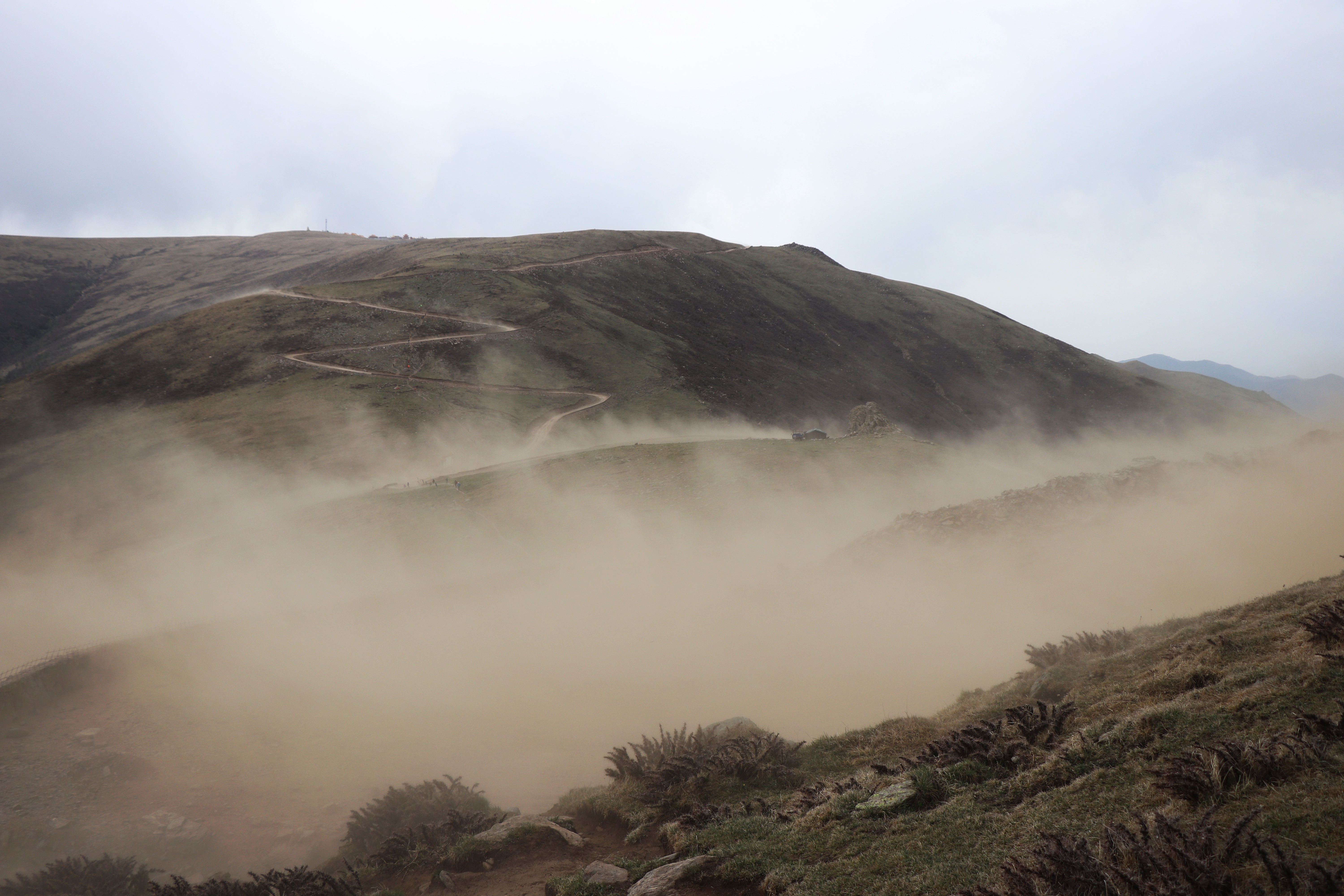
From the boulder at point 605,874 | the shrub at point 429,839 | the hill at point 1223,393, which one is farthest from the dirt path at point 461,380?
the hill at point 1223,393

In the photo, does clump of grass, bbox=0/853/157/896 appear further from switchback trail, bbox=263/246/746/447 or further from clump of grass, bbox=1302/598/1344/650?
switchback trail, bbox=263/246/746/447

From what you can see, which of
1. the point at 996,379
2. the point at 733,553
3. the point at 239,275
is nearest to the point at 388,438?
the point at 733,553

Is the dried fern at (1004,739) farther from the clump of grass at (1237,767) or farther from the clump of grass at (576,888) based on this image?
the clump of grass at (576,888)

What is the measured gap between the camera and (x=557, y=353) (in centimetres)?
7006

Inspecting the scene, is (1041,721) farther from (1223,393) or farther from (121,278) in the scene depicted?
(121,278)

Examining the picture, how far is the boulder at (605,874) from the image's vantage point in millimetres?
8242

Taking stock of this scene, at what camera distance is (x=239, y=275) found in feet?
475

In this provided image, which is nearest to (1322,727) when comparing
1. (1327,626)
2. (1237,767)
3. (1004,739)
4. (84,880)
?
(1237,767)

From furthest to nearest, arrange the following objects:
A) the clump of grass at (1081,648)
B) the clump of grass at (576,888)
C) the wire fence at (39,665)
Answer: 1. the wire fence at (39,665)
2. the clump of grass at (1081,648)
3. the clump of grass at (576,888)

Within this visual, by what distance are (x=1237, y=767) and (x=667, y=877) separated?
5540 mm

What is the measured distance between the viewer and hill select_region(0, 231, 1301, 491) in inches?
2156

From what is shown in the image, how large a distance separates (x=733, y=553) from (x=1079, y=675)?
53.8ft

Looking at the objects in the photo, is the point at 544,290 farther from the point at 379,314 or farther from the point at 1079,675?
the point at 1079,675

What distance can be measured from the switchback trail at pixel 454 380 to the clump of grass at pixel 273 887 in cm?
4063
